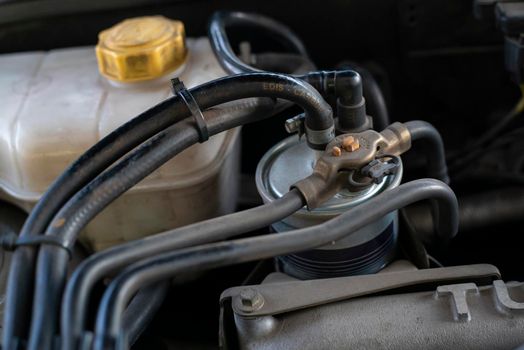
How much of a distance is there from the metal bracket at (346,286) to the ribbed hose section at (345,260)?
0.03 metres

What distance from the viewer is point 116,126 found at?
0.84 meters

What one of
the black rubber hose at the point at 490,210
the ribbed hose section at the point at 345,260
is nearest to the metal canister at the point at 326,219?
the ribbed hose section at the point at 345,260

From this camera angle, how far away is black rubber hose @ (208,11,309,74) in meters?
0.88

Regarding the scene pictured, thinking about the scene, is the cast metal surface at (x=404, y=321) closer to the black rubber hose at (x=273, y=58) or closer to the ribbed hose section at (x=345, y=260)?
the ribbed hose section at (x=345, y=260)

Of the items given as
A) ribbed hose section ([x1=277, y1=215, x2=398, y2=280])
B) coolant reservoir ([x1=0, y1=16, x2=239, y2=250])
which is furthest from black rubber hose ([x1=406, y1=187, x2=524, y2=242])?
coolant reservoir ([x1=0, y1=16, x2=239, y2=250])

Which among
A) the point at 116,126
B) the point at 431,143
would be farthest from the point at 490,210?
the point at 116,126

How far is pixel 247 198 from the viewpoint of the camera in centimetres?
106

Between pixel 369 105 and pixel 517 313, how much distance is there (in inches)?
15.5

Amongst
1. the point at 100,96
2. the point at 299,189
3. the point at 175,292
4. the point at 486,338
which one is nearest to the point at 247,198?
the point at 175,292

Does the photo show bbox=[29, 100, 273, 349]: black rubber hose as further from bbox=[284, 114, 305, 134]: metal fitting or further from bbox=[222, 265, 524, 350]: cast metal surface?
bbox=[222, 265, 524, 350]: cast metal surface

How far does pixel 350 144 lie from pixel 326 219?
87 millimetres

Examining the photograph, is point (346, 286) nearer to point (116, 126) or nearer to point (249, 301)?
point (249, 301)

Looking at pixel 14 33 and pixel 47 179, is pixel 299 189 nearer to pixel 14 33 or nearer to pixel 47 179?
pixel 47 179

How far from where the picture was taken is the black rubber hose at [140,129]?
60 centimetres
